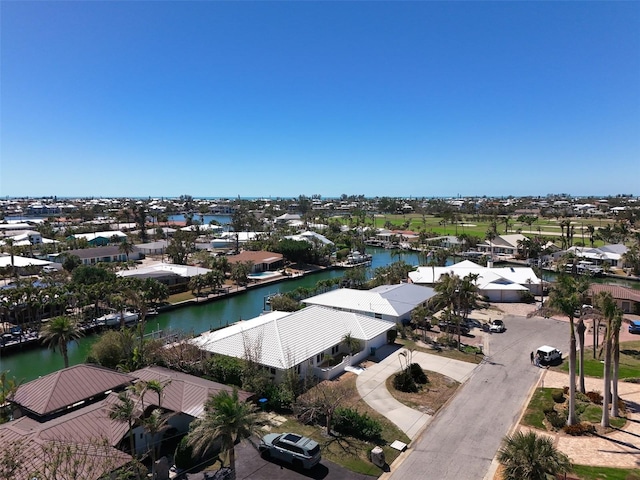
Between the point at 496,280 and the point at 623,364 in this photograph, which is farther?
the point at 496,280

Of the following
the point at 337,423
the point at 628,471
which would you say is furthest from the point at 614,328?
the point at 337,423

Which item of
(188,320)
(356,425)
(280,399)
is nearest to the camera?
(356,425)

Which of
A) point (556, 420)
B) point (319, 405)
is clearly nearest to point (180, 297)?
point (319, 405)

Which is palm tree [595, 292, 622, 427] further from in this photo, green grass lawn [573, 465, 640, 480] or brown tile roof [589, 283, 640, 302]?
brown tile roof [589, 283, 640, 302]

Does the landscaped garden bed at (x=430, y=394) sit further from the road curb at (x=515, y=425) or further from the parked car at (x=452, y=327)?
the parked car at (x=452, y=327)

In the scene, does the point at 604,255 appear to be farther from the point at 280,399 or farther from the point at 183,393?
the point at 183,393
